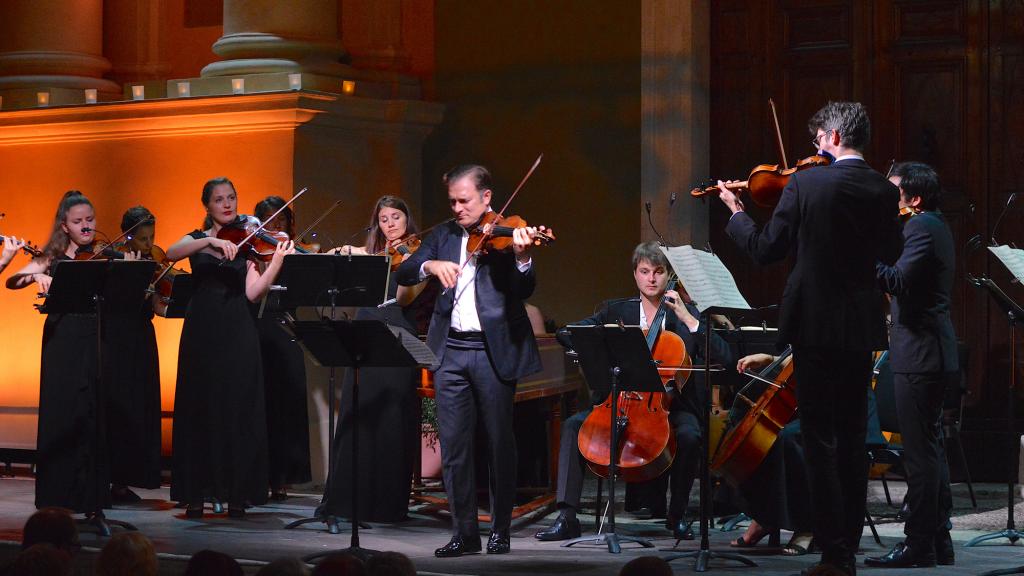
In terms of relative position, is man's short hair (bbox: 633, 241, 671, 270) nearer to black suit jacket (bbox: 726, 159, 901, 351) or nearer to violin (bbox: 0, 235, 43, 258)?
black suit jacket (bbox: 726, 159, 901, 351)

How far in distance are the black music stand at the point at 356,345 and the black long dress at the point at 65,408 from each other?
1.71 metres

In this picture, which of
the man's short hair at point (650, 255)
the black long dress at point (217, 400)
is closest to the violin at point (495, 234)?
the man's short hair at point (650, 255)

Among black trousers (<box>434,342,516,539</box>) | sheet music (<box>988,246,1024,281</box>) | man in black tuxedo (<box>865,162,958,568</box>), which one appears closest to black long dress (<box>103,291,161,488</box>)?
black trousers (<box>434,342,516,539</box>)

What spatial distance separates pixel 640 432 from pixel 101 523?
7.84 ft

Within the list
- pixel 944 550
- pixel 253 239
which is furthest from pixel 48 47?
pixel 944 550

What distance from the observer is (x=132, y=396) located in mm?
7785

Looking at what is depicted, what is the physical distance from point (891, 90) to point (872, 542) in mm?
2883

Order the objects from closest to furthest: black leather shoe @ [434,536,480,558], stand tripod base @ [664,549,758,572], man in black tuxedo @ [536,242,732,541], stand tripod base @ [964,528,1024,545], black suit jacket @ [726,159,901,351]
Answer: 1. black suit jacket @ [726,159,901,351]
2. stand tripod base @ [664,549,758,572]
3. black leather shoe @ [434,536,480,558]
4. stand tripod base @ [964,528,1024,545]
5. man in black tuxedo @ [536,242,732,541]

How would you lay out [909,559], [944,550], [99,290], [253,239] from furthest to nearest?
[253,239] < [99,290] < [944,550] < [909,559]

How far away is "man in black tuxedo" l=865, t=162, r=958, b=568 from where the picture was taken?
5.82 metres

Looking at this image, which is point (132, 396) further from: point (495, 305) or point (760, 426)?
point (760, 426)

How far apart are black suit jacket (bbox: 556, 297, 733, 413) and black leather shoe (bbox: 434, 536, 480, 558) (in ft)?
3.13

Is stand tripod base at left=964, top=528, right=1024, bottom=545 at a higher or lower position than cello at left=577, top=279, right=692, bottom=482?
lower

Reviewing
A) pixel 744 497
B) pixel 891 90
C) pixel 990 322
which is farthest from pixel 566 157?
pixel 744 497
